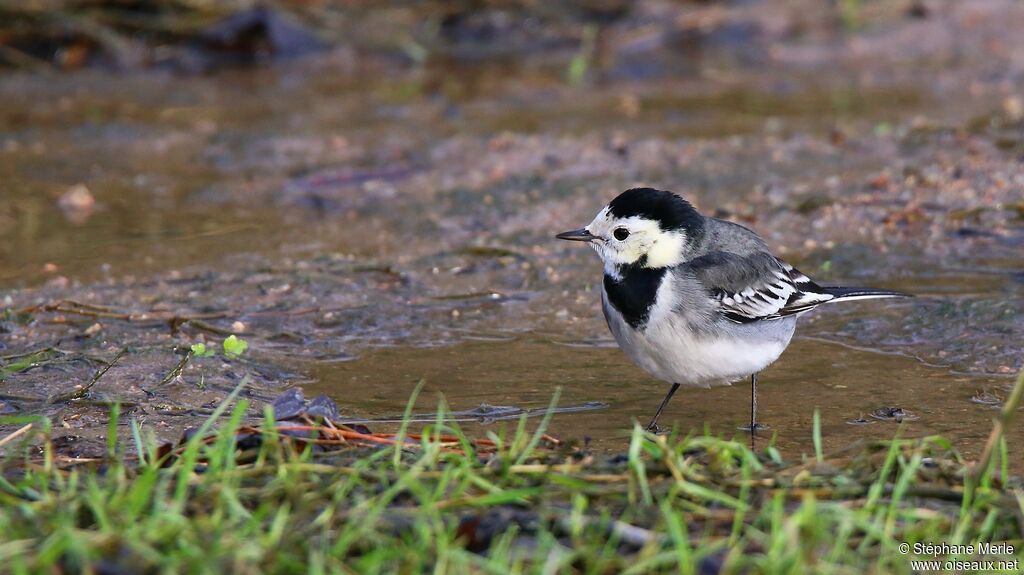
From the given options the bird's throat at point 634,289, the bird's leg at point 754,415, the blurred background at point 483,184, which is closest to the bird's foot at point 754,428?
the bird's leg at point 754,415

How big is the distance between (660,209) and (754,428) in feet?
3.29

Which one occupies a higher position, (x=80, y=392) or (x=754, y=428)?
(x=80, y=392)

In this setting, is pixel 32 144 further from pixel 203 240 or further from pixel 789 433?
pixel 789 433

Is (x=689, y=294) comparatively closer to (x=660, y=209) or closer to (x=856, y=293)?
(x=660, y=209)

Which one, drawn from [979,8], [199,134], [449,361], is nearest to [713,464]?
[449,361]

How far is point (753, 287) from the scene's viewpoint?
5.50 m

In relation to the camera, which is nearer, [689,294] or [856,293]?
[689,294]

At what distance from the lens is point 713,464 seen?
4.00 m

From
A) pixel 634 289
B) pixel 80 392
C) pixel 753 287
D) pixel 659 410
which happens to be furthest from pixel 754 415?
pixel 80 392

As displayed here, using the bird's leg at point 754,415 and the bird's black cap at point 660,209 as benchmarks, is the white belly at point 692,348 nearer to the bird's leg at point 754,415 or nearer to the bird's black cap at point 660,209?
the bird's leg at point 754,415

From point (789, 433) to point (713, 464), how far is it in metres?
1.31

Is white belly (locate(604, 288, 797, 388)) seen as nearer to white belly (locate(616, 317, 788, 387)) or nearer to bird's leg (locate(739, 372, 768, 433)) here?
white belly (locate(616, 317, 788, 387))

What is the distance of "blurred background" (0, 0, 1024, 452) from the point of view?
19.6 ft

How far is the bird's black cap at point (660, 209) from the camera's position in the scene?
18.0 feet
